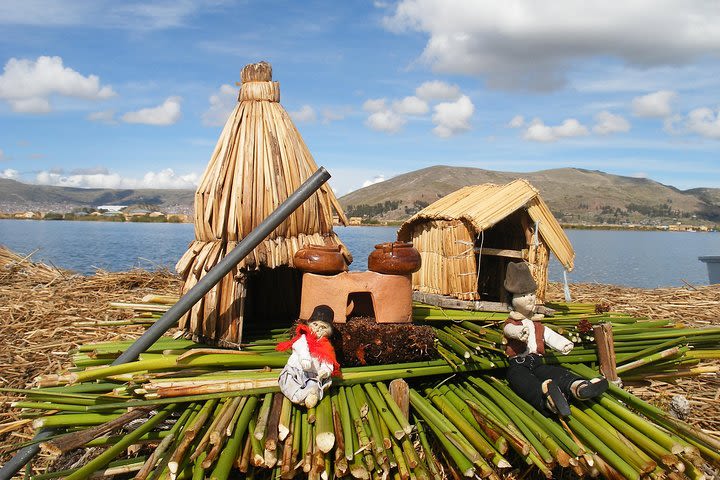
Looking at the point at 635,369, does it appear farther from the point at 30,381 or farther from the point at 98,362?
the point at 30,381

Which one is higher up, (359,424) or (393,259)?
(393,259)

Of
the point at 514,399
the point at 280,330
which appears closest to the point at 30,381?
the point at 280,330

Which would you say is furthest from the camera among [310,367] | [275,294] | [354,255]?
[354,255]

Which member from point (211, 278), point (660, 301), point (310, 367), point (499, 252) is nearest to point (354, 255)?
point (660, 301)

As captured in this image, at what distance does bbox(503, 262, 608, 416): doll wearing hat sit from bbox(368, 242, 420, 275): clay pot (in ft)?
2.58

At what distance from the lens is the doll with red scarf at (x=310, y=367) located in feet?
11.1

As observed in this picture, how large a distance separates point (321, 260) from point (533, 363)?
1.77 meters

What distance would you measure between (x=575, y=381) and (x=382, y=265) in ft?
5.35

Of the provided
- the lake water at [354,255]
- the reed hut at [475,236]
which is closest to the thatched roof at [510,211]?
the reed hut at [475,236]

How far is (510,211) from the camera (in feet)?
19.1

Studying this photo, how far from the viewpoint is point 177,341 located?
14.6ft

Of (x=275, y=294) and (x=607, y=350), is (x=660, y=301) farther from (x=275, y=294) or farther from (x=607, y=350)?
(x=275, y=294)

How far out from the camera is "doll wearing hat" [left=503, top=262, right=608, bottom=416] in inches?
141

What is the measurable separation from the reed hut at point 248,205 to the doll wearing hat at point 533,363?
1504 millimetres
